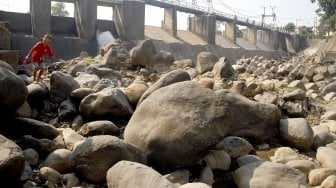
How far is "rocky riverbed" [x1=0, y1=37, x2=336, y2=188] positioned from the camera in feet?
16.0

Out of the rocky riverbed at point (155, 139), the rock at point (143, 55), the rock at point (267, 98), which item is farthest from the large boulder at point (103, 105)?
the rock at point (143, 55)

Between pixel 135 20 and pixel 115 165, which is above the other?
pixel 135 20

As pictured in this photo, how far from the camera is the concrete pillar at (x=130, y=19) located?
2892cm

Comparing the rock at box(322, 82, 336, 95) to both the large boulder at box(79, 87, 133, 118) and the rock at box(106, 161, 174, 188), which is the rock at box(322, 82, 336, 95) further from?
the rock at box(106, 161, 174, 188)

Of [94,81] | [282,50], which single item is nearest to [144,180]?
[94,81]

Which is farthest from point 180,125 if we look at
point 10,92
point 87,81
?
point 87,81

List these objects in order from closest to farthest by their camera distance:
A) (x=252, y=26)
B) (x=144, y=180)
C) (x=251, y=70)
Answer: (x=144, y=180) → (x=251, y=70) → (x=252, y=26)

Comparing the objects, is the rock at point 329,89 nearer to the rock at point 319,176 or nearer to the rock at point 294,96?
the rock at point 294,96

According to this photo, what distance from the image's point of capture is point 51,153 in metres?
5.39

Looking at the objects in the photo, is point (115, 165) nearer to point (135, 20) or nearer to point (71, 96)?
point (71, 96)

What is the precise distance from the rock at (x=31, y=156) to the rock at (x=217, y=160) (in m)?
2.24

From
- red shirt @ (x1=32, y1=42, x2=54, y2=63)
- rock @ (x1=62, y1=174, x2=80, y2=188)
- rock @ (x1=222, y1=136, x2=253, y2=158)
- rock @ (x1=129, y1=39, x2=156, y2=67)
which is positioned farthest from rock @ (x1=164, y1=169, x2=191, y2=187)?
rock @ (x1=129, y1=39, x2=156, y2=67)

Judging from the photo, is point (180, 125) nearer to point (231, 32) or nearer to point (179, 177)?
point (179, 177)

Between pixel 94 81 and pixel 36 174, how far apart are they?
398 cm
